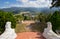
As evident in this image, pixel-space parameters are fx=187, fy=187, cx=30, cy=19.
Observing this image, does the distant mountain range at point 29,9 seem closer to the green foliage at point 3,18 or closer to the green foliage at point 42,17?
the green foliage at point 42,17

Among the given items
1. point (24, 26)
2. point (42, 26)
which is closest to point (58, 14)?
point (42, 26)

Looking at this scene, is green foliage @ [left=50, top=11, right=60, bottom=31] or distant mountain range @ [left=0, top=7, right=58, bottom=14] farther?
distant mountain range @ [left=0, top=7, right=58, bottom=14]

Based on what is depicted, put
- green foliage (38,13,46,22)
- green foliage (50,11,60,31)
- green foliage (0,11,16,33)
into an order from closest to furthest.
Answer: green foliage (50,11,60,31) < green foliage (0,11,16,33) < green foliage (38,13,46,22)

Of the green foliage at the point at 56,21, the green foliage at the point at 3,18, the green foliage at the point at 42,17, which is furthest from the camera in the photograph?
the green foliage at the point at 42,17

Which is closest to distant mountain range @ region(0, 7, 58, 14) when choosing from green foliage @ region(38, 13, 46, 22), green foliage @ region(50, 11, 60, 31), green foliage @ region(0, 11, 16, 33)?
green foliage @ region(38, 13, 46, 22)

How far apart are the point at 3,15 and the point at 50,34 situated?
3448 mm

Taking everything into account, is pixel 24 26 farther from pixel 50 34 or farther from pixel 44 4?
pixel 50 34

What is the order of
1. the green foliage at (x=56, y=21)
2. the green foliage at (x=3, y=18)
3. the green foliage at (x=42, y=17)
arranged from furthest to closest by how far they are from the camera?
the green foliage at (x=42, y=17) → the green foliage at (x=3, y=18) → the green foliage at (x=56, y=21)

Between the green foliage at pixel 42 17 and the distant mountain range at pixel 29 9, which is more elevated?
the distant mountain range at pixel 29 9

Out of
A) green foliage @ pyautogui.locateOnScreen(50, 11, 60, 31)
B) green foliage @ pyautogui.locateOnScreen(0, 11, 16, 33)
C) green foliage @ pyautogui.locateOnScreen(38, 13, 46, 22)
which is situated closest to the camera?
green foliage @ pyautogui.locateOnScreen(50, 11, 60, 31)

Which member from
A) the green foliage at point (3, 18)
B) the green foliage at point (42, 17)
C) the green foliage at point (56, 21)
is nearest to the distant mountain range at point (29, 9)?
the green foliage at point (42, 17)

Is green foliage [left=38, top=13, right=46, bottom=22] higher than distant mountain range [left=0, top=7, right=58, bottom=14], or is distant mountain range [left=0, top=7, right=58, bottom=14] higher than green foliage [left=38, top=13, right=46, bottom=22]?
distant mountain range [left=0, top=7, right=58, bottom=14]

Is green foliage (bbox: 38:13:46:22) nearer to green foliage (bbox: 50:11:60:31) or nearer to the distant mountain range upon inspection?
the distant mountain range

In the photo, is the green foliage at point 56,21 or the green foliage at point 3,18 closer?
the green foliage at point 56,21
